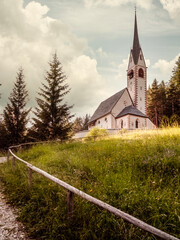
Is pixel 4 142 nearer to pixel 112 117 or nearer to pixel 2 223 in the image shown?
pixel 2 223

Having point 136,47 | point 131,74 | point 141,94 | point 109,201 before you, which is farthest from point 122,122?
point 109,201

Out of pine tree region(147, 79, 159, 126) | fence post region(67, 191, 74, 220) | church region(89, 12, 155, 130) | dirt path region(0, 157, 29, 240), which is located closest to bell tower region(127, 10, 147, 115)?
church region(89, 12, 155, 130)

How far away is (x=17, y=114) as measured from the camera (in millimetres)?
17719

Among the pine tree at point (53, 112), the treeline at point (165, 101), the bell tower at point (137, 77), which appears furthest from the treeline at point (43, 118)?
the treeline at point (165, 101)

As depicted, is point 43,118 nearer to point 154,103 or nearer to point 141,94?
point 141,94

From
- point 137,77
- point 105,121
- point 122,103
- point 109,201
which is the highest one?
point 137,77

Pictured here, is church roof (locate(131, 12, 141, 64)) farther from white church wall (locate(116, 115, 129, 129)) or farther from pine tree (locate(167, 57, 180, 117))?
white church wall (locate(116, 115, 129, 129))

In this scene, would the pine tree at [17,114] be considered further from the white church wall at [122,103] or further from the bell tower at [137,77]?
the bell tower at [137,77]

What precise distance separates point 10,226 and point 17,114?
16772mm

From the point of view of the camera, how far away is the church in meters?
27.7

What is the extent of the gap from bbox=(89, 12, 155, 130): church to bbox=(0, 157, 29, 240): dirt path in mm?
23923

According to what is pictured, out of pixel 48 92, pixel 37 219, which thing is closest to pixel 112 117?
pixel 48 92

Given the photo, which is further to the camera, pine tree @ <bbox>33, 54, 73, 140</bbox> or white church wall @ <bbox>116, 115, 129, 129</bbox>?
white church wall @ <bbox>116, 115, 129, 129</bbox>

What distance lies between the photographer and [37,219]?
9.39ft
